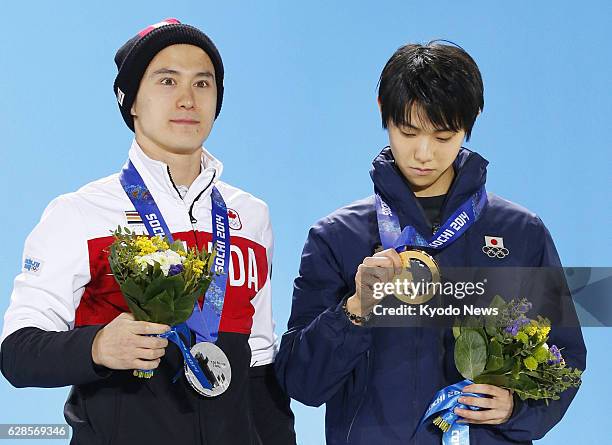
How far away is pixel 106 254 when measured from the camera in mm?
2688

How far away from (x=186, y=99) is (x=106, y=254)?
1.57 ft

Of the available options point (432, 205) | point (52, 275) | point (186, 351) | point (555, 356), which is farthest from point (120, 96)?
point (555, 356)

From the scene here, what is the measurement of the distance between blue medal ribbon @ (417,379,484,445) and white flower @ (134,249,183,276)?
72cm

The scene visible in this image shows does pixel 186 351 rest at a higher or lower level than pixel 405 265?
lower

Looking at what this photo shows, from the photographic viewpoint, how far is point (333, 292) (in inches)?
108

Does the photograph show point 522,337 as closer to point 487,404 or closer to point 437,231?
point 487,404

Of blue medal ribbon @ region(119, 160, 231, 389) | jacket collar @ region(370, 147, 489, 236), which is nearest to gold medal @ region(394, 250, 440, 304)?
jacket collar @ region(370, 147, 489, 236)

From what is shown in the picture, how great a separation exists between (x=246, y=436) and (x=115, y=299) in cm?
51

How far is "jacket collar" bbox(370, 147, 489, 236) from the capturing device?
2.72 m

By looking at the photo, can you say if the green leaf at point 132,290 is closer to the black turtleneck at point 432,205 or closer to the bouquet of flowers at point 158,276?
the bouquet of flowers at point 158,276

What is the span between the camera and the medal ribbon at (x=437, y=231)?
2.68 metres

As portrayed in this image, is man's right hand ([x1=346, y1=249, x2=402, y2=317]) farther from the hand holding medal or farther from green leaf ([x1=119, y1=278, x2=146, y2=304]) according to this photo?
green leaf ([x1=119, y1=278, x2=146, y2=304])

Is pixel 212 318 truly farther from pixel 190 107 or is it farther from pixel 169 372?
pixel 190 107

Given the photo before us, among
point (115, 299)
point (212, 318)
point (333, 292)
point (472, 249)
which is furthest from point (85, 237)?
point (472, 249)
